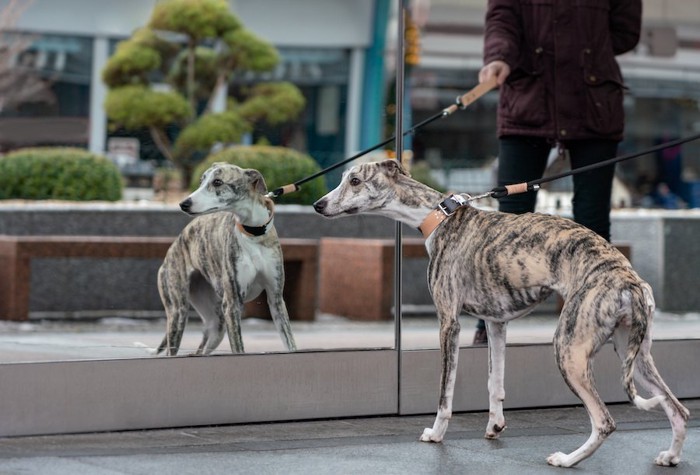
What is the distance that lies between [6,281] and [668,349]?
2629 mm

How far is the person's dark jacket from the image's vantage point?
477cm

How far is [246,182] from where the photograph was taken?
4.19 meters

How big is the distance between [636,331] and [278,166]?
6.02ft

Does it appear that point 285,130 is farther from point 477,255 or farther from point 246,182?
point 477,255

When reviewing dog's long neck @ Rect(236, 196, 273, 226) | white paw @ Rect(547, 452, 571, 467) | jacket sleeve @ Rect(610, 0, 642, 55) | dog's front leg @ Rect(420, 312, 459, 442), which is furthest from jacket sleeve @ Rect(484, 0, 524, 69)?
white paw @ Rect(547, 452, 571, 467)

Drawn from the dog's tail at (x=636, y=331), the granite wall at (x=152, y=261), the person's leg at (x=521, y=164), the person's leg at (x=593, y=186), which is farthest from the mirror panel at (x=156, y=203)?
the dog's tail at (x=636, y=331)

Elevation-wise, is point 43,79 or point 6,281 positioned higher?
point 43,79

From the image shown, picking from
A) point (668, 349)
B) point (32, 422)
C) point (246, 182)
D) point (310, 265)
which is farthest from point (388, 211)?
point (668, 349)

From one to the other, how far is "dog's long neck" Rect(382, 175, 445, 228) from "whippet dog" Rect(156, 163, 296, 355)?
580 mm

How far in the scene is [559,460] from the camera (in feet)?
11.6

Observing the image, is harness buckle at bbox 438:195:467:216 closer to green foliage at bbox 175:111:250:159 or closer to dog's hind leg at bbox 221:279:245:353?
dog's hind leg at bbox 221:279:245:353

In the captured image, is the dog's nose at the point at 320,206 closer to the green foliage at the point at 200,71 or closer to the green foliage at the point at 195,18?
the green foliage at the point at 195,18

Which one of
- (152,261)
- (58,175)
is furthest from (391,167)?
(58,175)

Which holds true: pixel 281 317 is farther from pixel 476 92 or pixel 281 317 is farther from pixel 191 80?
pixel 191 80
